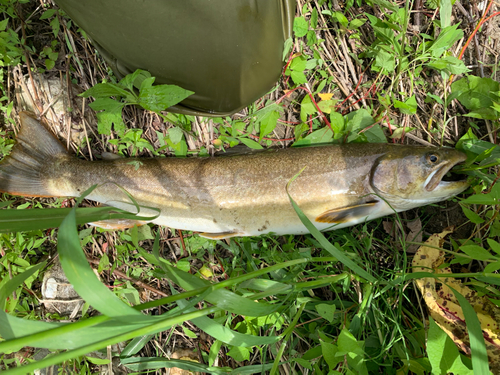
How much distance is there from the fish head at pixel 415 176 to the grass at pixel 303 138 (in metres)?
0.24

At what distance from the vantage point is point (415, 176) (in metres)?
2.80

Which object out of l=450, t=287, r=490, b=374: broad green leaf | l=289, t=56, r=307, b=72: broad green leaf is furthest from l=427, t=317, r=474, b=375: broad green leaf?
l=289, t=56, r=307, b=72: broad green leaf

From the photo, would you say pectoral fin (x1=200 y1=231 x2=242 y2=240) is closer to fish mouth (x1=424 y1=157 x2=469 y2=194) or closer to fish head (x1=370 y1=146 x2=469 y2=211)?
fish head (x1=370 y1=146 x2=469 y2=211)

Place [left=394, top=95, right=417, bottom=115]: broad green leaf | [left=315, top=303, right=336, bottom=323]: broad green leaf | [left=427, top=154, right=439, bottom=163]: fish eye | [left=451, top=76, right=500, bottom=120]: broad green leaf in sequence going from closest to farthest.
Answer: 1. [left=315, top=303, right=336, bottom=323]: broad green leaf
2. [left=427, top=154, right=439, bottom=163]: fish eye
3. [left=451, top=76, right=500, bottom=120]: broad green leaf
4. [left=394, top=95, right=417, bottom=115]: broad green leaf

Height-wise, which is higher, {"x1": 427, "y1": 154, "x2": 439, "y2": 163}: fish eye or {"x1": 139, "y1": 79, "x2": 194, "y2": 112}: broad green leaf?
{"x1": 139, "y1": 79, "x2": 194, "y2": 112}: broad green leaf

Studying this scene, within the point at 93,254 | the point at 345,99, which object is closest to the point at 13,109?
the point at 93,254

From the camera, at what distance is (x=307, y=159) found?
298cm

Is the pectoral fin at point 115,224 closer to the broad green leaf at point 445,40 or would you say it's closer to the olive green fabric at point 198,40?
the olive green fabric at point 198,40

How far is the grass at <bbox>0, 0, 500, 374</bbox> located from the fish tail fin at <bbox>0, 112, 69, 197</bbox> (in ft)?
0.52

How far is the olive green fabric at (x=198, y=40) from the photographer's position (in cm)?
248

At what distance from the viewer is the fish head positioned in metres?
2.77

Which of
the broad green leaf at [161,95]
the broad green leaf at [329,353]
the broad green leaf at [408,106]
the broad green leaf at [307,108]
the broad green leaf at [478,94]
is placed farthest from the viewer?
the broad green leaf at [307,108]

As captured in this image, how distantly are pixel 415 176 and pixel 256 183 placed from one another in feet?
4.76

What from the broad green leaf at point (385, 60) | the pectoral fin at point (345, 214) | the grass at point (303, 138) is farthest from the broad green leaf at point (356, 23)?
the pectoral fin at point (345, 214)
